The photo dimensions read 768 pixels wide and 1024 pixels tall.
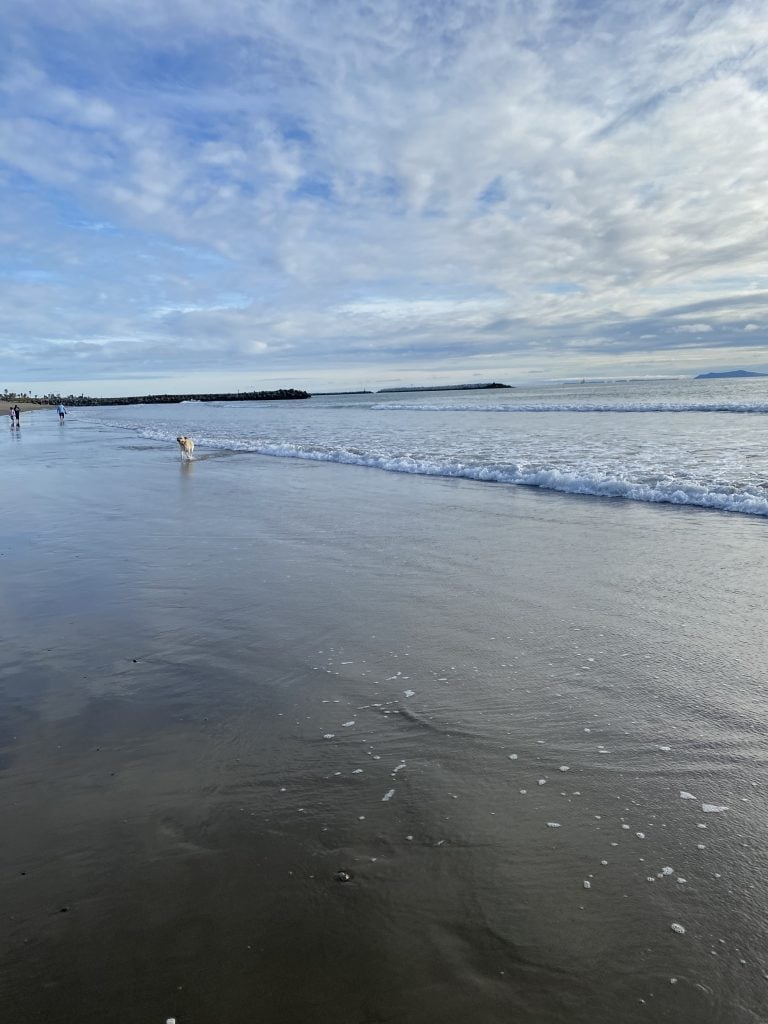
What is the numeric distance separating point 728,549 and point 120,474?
611 inches

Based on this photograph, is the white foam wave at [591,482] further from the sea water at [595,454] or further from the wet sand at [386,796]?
the wet sand at [386,796]

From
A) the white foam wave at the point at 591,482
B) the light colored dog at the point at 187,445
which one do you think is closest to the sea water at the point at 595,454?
the white foam wave at the point at 591,482

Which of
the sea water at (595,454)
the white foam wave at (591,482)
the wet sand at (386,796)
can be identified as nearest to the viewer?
the wet sand at (386,796)

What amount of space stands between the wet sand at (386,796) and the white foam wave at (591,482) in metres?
4.00

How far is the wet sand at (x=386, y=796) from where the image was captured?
217 cm

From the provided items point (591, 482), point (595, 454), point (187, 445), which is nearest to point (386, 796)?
point (591, 482)

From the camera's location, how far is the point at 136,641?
17.4 feet

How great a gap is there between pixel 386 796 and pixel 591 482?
10761 millimetres

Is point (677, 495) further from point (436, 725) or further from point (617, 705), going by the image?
point (436, 725)

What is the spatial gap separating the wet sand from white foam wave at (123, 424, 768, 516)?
13.1ft

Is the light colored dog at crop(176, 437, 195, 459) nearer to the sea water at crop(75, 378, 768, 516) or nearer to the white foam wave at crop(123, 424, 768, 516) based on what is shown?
the sea water at crop(75, 378, 768, 516)

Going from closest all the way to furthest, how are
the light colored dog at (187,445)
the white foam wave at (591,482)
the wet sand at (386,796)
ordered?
1. the wet sand at (386,796)
2. the white foam wave at (591,482)
3. the light colored dog at (187,445)

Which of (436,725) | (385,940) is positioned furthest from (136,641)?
(385,940)

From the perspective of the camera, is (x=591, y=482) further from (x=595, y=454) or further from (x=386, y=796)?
(x=386, y=796)
